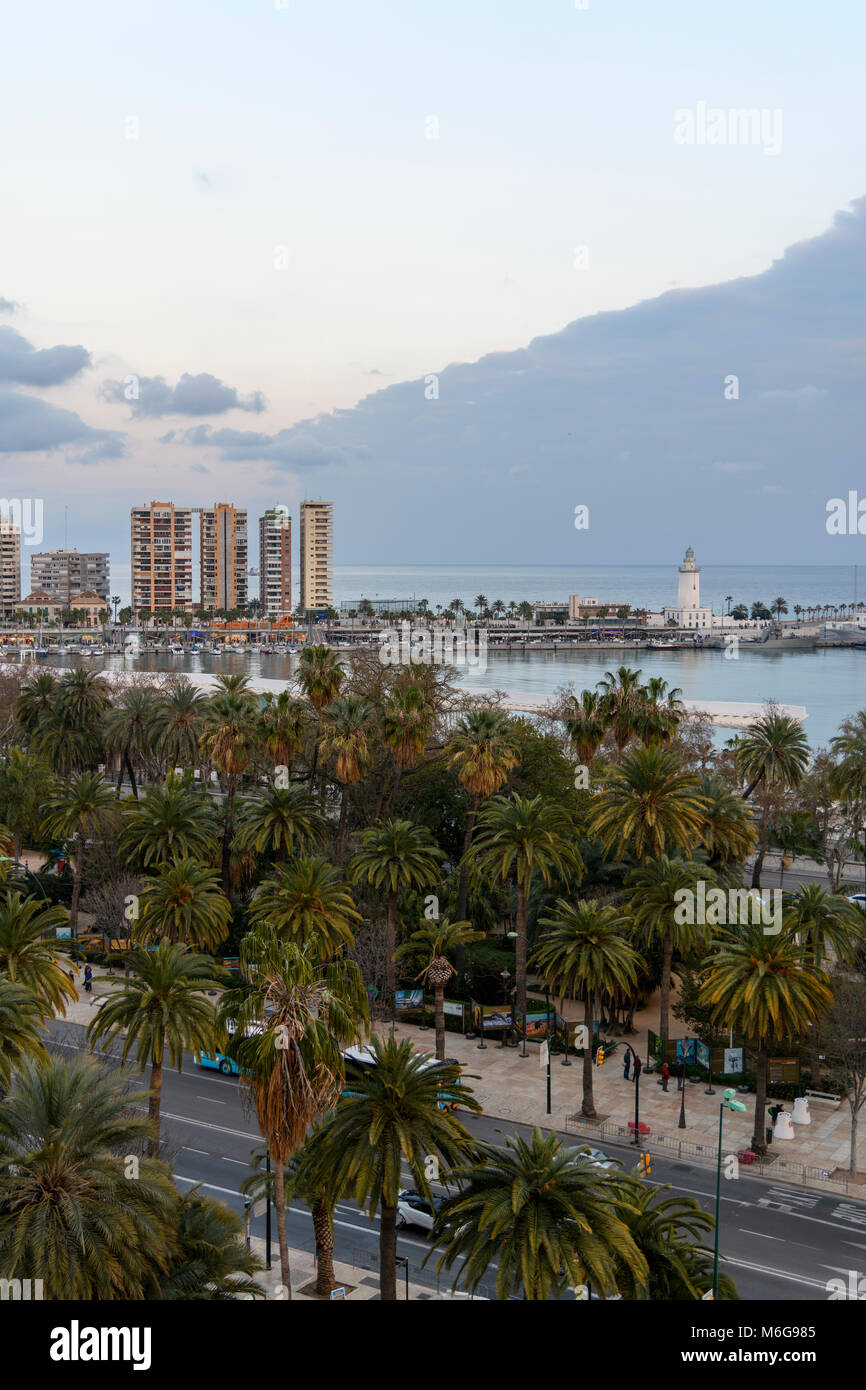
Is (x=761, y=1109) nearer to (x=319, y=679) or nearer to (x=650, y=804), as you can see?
(x=650, y=804)

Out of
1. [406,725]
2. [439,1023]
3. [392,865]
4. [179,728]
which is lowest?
[439,1023]

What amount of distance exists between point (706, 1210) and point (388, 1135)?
475 inches

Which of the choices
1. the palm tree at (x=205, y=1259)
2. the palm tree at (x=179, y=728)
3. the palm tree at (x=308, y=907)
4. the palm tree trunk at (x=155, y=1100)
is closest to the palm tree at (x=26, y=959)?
the palm tree trunk at (x=155, y=1100)

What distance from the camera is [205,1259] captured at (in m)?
22.6

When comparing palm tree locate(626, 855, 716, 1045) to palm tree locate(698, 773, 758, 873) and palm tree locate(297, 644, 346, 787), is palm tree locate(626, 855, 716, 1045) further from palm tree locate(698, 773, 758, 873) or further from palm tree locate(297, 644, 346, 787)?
palm tree locate(297, 644, 346, 787)

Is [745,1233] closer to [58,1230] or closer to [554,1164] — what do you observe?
[554,1164]

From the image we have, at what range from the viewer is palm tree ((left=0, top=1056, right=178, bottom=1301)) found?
19.1 meters

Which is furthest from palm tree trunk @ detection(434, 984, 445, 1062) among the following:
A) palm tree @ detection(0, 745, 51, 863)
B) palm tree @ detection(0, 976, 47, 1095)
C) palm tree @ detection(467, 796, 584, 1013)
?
palm tree @ detection(0, 745, 51, 863)

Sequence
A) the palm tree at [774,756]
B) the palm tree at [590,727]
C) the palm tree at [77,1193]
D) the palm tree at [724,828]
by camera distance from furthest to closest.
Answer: the palm tree at [774,756]
the palm tree at [590,727]
the palm tree at [724,828]
the palm tree at [77,1193]

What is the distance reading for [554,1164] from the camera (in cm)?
2116

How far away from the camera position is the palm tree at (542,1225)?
1980 cm

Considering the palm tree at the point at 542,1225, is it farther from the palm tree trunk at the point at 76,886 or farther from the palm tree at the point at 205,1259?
the palm tree trunk at the point at 76,886

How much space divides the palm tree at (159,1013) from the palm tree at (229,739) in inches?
912

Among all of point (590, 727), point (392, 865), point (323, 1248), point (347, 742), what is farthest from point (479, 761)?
point (323, 1248)
